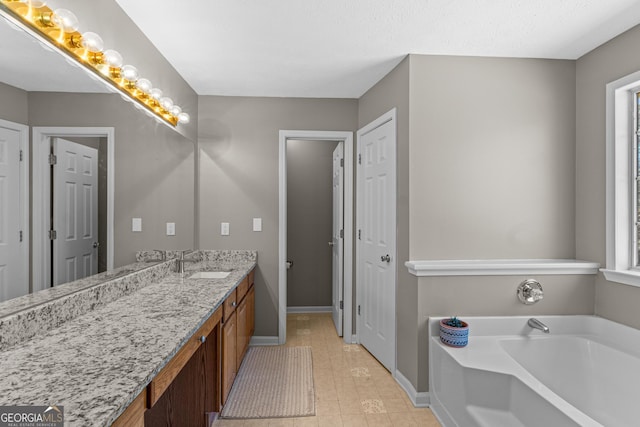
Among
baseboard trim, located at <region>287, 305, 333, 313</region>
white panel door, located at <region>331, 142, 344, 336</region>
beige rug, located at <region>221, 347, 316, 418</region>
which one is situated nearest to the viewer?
beige rug, located at <region>221, 347, 316, 418</region>

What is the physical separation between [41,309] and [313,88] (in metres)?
2.46

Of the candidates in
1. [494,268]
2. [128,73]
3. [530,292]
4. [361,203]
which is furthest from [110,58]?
[530,292]

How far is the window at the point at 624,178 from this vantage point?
6.84 ft

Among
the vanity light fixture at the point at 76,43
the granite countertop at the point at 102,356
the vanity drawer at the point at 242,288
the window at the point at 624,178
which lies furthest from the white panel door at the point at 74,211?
the window at the point at 624,178

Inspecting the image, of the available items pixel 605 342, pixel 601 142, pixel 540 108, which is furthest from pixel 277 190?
pixel 605 342

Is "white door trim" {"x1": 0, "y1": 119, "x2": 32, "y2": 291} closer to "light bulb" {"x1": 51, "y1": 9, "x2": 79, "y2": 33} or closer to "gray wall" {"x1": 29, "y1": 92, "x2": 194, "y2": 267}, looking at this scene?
"gray wall" {"x1": 29, "y1": 92, "x2": 194, "y2": 267}

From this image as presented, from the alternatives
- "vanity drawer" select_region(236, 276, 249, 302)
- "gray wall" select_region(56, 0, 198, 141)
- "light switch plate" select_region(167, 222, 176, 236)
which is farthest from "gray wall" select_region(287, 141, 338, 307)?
"light switch plate" select_region(167, 222, 176, 236)

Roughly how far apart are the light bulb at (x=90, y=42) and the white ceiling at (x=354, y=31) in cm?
47

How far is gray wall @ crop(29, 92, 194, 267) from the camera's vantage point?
1.37 m

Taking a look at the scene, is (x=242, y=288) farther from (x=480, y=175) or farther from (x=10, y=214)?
(x=480, y=175)

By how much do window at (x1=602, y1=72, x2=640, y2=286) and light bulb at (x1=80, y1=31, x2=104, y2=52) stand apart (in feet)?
9.53

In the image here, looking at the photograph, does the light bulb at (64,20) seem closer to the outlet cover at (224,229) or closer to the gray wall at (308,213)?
the outlet cover at (224,229)

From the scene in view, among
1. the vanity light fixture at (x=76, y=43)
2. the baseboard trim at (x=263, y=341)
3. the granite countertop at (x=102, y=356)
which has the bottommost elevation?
the baseboard trim at (x=263, y=341)

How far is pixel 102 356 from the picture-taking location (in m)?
1.07
